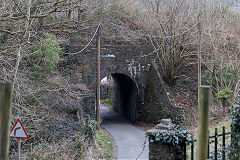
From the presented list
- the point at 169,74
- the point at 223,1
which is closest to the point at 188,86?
the point at 169,74

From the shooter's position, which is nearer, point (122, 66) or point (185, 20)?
point (185, 20)

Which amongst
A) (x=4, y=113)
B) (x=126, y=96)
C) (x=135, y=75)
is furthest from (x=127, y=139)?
(x=4, y=113)

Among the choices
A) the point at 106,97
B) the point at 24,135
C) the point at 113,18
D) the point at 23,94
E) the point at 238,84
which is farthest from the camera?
the point at 106,97

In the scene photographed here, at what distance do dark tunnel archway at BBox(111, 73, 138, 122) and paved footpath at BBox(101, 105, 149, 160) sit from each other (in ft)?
4.38

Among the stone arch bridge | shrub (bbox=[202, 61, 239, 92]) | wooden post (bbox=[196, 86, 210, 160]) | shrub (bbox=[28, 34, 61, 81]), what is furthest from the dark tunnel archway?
wooden post (bbox=[196, 86, 210, 160])

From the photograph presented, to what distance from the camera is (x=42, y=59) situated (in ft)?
46.9

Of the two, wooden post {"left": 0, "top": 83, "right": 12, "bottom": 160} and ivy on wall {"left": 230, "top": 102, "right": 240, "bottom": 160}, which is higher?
wooden post {"left": 0, "top": 83, "right": 12, "bottom": 160}

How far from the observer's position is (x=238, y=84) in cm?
1558

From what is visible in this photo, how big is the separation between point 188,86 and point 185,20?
16.1 feet

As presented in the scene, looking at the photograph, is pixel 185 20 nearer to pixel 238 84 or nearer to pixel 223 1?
pixel 223 1

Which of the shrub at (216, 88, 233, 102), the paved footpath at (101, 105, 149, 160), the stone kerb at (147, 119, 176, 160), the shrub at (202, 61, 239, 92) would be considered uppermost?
the shrub at (202, 61, 239, 92)

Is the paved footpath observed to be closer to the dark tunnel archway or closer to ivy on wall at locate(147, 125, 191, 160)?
the dark tunnel archway

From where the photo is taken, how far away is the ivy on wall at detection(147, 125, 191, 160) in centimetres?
574

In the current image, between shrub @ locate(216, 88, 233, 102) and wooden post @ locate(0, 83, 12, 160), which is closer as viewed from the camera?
wooden post @ locate(0, 83, 12, 160)
